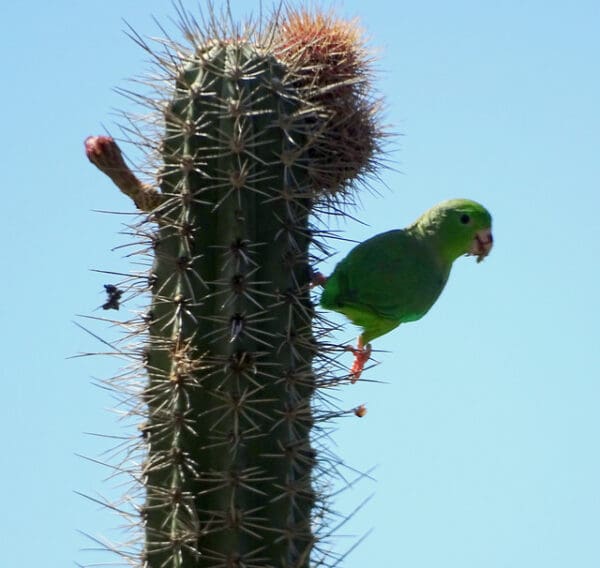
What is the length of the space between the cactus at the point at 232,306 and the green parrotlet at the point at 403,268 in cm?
41

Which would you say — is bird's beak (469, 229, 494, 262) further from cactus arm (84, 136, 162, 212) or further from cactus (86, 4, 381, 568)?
cactus arm (84, 136, 162, 212)

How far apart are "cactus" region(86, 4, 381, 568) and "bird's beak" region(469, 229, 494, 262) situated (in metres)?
0.88

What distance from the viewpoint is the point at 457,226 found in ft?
14.8

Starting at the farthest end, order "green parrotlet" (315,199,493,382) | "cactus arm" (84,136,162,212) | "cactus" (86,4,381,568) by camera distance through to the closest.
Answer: "green parrotlet" (315,199,493,382)
"cactus arm" (84,136,162,212)
"cactus" (86,4,381,568)

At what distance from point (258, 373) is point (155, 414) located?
37cm

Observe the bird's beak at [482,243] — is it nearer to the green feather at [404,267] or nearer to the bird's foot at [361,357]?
the green feather at [404,267]

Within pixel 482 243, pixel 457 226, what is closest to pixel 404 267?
pixel 457 226

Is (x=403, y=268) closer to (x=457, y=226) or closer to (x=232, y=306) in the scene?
(x=457, y=226)

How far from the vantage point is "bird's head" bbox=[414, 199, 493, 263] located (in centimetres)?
452

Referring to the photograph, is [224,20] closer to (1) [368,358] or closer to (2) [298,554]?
(1) [368,358]

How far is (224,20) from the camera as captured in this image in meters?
3.96

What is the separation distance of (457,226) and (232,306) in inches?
55.1

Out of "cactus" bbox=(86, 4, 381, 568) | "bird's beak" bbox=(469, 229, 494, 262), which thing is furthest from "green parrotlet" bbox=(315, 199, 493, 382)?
"cactus" bbox=(86, 4, 381, 568)

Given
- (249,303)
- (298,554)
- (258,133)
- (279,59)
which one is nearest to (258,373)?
(249,303)
